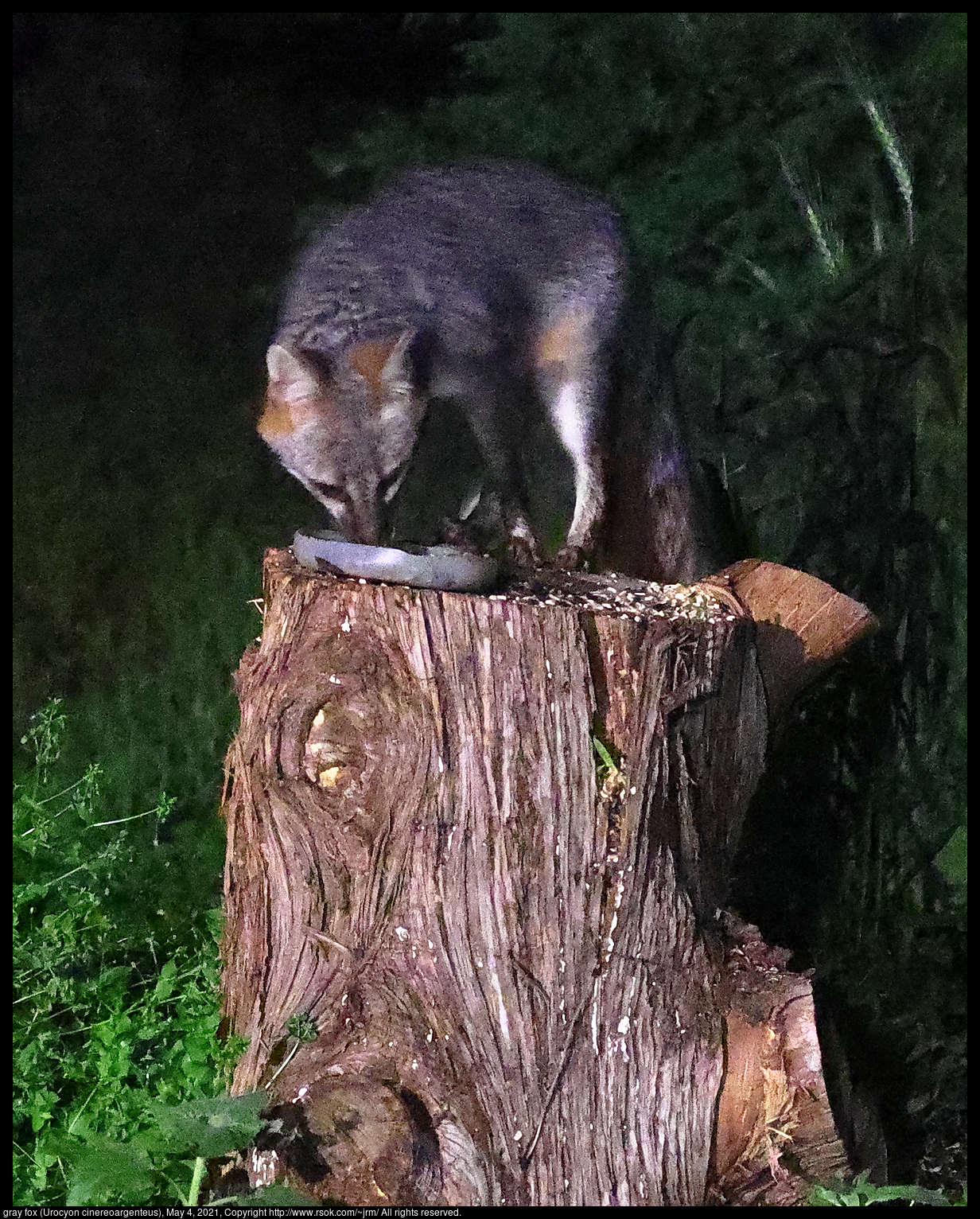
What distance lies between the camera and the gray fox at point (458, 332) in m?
1.85

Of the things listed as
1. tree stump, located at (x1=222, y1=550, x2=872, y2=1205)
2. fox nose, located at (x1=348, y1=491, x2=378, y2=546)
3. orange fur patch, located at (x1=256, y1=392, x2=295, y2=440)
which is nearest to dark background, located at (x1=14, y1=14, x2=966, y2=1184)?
orange fur patch, located at (x1=256, y1=392, x2=295, y2=440)

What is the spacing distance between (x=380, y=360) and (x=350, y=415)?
111 mm

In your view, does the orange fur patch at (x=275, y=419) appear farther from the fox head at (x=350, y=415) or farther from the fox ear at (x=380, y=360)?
the fox ear at (x=380, y=360)

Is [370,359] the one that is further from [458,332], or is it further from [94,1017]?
[94,1017]

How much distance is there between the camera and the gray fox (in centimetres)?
185

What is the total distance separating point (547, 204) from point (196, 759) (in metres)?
1.28

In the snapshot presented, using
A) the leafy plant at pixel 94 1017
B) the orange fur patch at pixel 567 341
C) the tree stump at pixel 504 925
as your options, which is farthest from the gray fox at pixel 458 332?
the leafy plant at pixel 94 1017

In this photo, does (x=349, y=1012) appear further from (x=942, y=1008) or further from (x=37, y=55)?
(x=37, y=55)

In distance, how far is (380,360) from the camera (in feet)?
6.04

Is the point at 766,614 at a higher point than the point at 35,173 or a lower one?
lower

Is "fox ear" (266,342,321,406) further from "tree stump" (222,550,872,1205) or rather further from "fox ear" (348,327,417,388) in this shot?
"tree stump" (222,550,872,1205)

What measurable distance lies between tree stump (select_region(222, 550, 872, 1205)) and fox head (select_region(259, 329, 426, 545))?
0.49 metres

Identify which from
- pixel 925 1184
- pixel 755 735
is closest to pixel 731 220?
pixel 755 735

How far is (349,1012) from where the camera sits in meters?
1.28
